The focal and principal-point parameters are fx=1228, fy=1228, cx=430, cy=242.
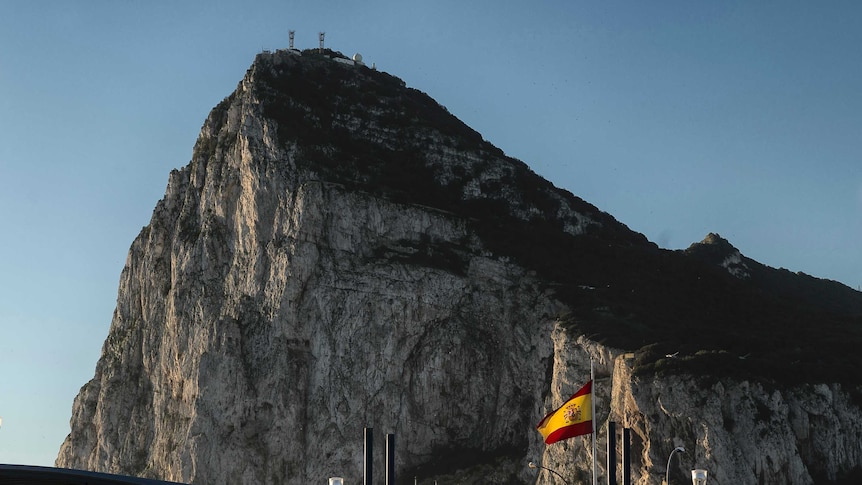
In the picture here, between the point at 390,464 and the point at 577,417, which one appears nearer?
the point at 577,417

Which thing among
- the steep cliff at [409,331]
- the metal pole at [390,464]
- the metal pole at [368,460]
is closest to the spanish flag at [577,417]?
the metal pole at [368,460]

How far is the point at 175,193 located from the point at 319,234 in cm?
3035

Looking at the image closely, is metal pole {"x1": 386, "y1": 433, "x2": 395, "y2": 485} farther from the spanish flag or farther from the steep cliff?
the steep cliff

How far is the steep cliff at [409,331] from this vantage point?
95.5m

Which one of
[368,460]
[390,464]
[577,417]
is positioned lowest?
[390,464]

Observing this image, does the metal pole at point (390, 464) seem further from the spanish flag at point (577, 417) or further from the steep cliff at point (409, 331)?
the steep cliff at point (409, 331)

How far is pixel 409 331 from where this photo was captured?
11294cm

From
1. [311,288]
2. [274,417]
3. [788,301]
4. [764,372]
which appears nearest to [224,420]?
[274,417]

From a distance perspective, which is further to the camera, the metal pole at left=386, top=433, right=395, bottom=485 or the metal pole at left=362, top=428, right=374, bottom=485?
the metal pole at left=386, top=433, right=395, bottom=485

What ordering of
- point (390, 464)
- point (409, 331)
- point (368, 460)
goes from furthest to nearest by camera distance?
point (409, 331) < point (390, 464) < point (368, 460)

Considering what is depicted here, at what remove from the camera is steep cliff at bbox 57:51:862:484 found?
95.5 meters

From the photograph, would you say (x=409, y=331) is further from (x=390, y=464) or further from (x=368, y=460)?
(x=368, y=460)

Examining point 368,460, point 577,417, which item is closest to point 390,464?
point 368,460

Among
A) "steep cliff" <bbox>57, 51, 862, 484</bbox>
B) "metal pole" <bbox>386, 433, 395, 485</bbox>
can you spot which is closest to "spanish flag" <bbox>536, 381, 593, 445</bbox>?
"metal pole" <bbox>386, 433, 395, 485</bbox>
